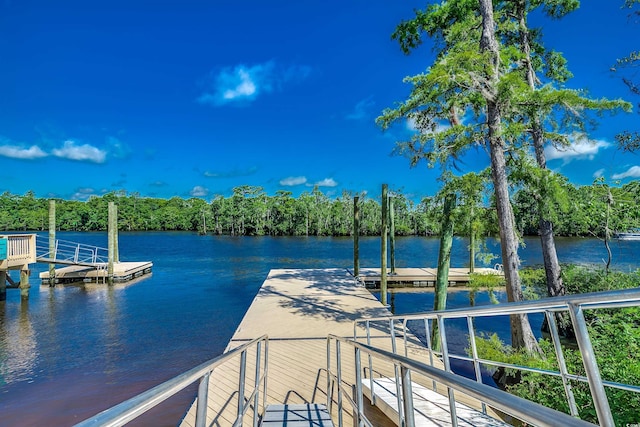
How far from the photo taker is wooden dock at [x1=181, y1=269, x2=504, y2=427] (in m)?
4.76

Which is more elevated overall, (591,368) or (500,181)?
(500,181)

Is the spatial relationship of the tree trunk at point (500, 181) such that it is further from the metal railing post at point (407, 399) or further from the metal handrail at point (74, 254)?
the metal handrail at point (74, 254)

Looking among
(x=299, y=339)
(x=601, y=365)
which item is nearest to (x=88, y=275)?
(x=299, y=339)

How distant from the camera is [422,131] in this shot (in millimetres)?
8461

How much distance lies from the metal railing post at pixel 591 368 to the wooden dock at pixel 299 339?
8.43 ft

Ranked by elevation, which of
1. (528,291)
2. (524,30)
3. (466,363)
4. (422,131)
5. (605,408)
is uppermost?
(524,30)

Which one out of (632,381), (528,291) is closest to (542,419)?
(632,381)

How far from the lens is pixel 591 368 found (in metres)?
1.27

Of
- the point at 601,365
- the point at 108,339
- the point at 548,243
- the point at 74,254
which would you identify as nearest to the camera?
the point at 601,365

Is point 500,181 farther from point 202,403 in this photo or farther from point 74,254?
point 74,254

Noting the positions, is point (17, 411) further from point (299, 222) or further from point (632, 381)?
point (299, 222)

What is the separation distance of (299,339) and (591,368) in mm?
6360

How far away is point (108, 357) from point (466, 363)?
885 centimetres

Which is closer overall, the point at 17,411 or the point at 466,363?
the point at 17,411
